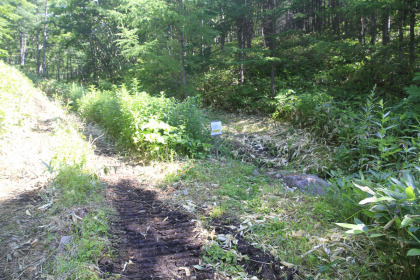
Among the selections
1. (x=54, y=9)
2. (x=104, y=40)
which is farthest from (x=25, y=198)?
(x=54, y=9)

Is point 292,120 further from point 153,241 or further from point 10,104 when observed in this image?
point 10,104

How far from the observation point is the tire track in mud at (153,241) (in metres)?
2.13

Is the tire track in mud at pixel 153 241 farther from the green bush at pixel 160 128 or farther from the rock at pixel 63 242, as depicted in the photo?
the green bush at pixel 160 128

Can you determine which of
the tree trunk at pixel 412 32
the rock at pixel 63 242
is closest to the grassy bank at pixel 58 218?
the rock at pixel 63 242

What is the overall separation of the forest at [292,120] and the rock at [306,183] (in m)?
0.28

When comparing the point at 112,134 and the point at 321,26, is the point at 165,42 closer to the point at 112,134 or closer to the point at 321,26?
the point at 112,134

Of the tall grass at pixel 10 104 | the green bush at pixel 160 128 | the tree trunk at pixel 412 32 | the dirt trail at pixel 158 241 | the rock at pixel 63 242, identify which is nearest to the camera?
the dirt trail at pixel 158 241

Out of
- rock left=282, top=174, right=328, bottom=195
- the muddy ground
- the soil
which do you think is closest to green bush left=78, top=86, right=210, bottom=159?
the muddy ground

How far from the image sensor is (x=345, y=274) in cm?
192

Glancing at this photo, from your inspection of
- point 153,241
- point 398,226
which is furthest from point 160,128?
point 398,226

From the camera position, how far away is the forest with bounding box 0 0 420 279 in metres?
2.00

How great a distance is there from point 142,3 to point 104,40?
745 inches

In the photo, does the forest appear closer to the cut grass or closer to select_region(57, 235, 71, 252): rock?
the cut grass

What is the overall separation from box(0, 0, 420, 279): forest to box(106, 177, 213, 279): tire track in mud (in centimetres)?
23
